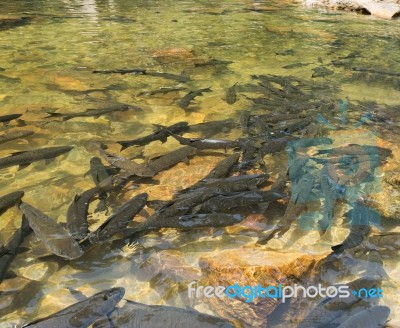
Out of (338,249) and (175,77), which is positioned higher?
(175,77)

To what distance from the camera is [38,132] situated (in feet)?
18.8

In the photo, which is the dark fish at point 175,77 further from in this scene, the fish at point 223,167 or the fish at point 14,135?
the fish at point 223,167

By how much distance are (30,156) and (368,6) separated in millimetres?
17302

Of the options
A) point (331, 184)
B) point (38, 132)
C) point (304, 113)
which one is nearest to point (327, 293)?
point (331, 184)

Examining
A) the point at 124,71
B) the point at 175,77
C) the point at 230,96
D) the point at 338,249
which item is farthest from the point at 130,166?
the point at 124,71

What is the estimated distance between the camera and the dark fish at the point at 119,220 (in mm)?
3484

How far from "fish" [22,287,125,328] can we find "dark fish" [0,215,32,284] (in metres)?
0.84

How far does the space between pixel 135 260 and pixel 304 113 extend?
13.6 feet

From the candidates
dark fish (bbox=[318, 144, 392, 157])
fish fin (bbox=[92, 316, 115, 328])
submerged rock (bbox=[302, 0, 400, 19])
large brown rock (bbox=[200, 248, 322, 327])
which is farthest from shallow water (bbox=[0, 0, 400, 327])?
submerged rock (bbox=[302, 0, 400, 19])

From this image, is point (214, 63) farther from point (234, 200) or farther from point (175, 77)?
point (234, 200)

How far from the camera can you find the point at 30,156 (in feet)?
15.8

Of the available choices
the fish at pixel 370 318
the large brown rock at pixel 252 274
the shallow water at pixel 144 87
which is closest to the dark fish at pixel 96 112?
the shallow water at pixel 144 87

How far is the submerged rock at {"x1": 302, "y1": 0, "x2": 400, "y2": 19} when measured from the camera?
652 inches

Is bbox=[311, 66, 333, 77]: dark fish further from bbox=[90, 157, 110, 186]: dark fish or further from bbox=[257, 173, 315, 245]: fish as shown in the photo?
bbox=[90, 157, 110, 186]: dark fish
